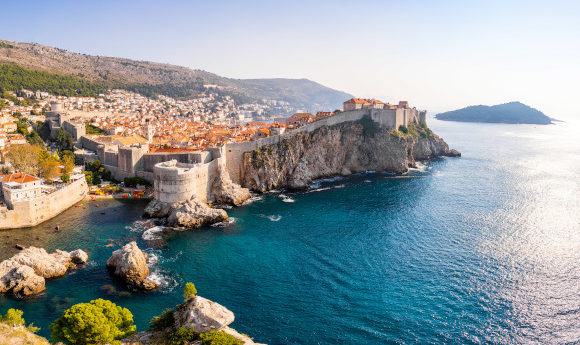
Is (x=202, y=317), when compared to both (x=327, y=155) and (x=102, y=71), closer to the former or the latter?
(x=327, y=155)

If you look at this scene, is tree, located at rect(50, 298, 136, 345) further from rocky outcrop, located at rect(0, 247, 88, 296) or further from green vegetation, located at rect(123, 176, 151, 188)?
green vegetation, located at rect(123, 176, 151, 188)

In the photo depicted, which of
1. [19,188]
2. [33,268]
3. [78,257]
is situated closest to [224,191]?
[78,257]

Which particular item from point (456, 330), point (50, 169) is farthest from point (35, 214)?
point (456, 330)

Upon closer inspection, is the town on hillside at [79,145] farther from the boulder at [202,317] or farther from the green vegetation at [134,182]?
the boulder at [202,317]

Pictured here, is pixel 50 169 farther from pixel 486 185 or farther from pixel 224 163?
pixel 486 185

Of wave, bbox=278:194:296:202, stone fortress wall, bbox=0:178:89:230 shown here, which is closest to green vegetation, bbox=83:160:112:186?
stone fortress wall, bbox=0:178:89:230

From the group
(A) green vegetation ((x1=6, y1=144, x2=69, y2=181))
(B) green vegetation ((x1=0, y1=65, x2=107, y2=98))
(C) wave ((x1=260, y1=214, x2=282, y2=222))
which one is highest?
(B) green vegetation ((x1=0, y1=65, x2=107, y2=98))

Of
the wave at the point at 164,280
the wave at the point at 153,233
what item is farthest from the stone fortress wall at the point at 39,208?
the wave at the point at 164,280

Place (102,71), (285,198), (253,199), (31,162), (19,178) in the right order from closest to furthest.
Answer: (19,178)
(31,162)
(253,199)
(285,198)
(102,71)
